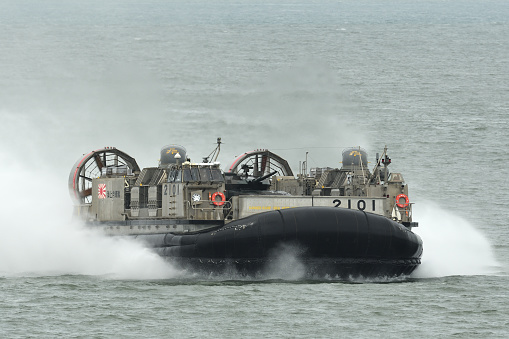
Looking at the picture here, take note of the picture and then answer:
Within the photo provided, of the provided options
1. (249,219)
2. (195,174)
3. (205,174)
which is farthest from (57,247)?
(249,219)

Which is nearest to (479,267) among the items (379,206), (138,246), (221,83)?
(379,206)

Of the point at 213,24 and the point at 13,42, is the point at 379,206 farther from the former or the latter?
the point at 213,24

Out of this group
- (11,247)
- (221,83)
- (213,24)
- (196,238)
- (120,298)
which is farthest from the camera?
(213,24)

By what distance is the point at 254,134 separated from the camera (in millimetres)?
61375

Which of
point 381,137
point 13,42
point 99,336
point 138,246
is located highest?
point 13,42

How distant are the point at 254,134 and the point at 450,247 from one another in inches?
1063

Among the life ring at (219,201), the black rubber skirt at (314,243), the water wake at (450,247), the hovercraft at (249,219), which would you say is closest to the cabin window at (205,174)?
the hovercraft at (249,219)

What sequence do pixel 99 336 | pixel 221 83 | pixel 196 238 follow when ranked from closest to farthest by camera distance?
pixel 99 336 → pixel 196 238 → pixel 221 83

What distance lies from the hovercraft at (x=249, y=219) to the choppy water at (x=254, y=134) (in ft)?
1.79

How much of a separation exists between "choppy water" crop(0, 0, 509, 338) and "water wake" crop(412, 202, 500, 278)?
0.37ft

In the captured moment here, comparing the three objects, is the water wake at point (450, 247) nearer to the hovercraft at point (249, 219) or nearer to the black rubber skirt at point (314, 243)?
the hovercraft at point (249, 219)

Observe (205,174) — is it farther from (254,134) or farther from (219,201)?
(254,134)

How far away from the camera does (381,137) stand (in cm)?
6391

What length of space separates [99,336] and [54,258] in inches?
488
